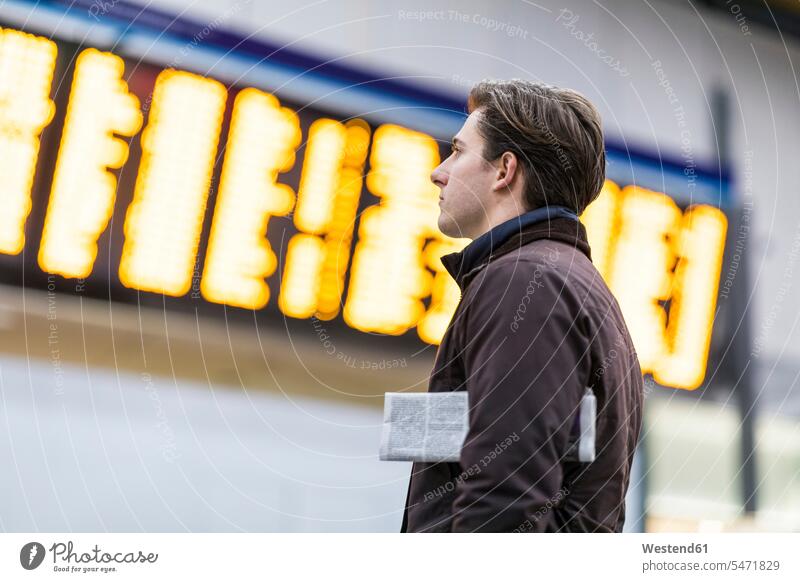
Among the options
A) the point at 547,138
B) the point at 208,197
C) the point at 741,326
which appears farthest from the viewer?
the point at 741,326

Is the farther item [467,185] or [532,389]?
[467,185]

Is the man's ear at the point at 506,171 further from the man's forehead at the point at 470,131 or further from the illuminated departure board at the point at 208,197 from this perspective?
the illuminated departure board at the point at 208,197

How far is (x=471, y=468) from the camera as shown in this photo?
2.44 feet

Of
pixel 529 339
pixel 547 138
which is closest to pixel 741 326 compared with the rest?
pixel 547 138

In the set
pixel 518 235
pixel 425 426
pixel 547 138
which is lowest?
pixel 425 426

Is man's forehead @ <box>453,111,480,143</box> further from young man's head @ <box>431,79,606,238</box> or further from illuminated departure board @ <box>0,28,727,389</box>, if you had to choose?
illuminated departure board @ <box>0,28,727,389</box>

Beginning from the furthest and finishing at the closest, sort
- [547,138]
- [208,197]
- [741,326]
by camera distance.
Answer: [741,326] → [208,197] → [547,138]

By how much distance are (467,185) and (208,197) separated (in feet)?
2.22

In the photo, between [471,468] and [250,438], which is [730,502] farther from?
[471,468]

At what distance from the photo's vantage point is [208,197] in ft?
4.83

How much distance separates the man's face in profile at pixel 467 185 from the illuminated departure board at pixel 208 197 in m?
0.60

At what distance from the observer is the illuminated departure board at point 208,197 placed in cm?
134

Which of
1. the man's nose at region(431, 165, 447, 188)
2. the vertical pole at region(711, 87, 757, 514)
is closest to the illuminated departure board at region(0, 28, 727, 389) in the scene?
the man's nose at region(431, 165, 447, 188)

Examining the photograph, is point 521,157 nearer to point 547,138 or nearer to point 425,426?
point 547,138
